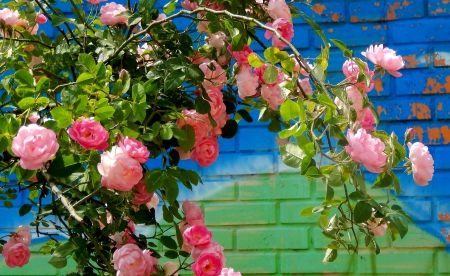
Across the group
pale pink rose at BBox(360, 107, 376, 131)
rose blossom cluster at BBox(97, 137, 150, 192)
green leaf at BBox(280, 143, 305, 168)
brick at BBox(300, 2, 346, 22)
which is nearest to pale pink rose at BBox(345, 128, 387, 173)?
green leaf at BBox(280, 143, 305, 168)

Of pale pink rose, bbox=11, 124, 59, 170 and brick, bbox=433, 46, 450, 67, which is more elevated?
brick, bbox=433, 46, 450, 67

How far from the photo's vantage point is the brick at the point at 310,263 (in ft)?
6.47

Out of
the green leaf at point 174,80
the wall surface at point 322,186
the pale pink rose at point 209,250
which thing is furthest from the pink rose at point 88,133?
the wall surface at point 322,186

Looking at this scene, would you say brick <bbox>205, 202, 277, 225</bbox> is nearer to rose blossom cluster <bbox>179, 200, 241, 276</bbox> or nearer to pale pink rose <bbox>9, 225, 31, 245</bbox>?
pale pink rose <bbox>9, 225, 31, 245</bbox>

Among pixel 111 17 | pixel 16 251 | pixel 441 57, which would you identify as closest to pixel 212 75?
pixel 111 17

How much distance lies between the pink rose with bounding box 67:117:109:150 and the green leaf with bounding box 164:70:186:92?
0.21 metres

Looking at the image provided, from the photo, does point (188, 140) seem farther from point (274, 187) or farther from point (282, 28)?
point (274, 187)

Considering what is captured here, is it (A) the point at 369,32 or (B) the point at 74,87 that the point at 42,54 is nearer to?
(B) the point at 74,87

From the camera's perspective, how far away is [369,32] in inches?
79.4

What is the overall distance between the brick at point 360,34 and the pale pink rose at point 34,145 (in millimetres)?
1245

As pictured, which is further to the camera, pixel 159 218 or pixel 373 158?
pixel 159 218

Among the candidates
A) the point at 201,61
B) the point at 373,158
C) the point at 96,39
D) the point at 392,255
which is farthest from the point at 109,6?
the point at 392,255

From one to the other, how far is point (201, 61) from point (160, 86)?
0.41 feet

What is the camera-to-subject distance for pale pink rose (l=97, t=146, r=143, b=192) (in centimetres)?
98
